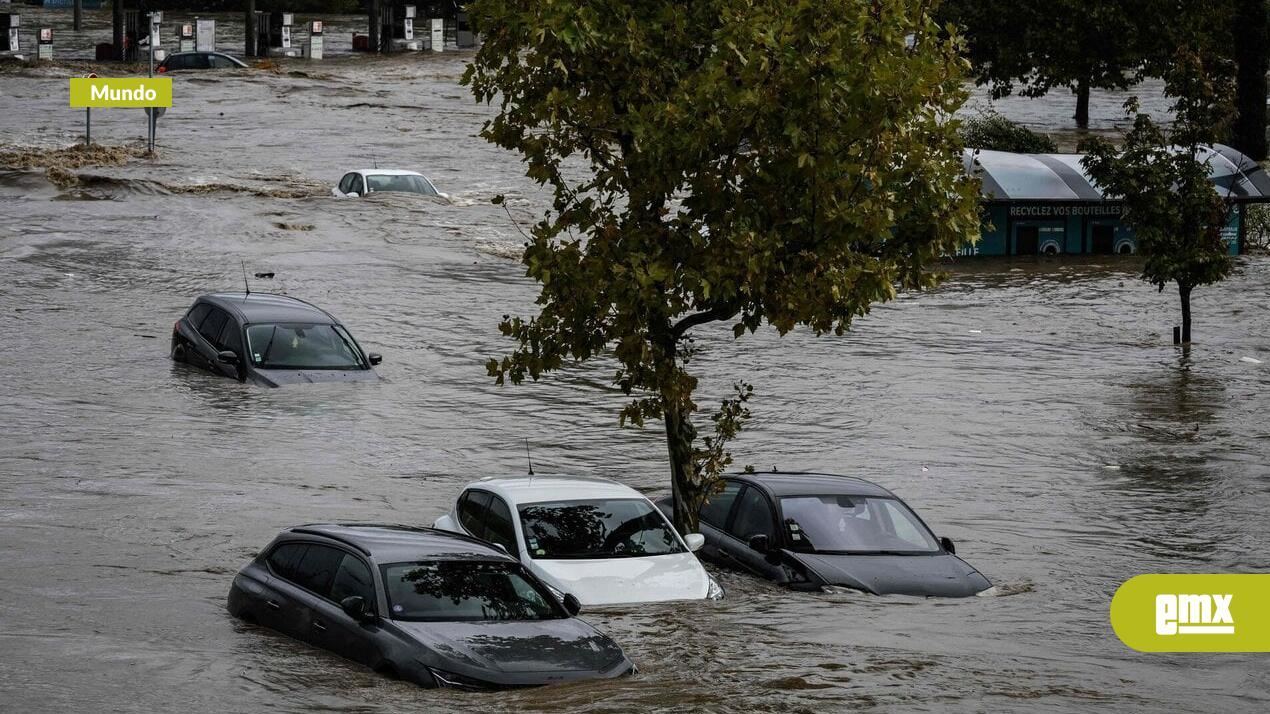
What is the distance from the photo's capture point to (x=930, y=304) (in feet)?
117

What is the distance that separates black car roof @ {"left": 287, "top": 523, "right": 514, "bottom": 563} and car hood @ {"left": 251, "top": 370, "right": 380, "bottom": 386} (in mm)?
11178

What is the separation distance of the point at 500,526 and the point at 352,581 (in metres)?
2.87

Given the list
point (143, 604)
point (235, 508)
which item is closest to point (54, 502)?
point (235, 508)

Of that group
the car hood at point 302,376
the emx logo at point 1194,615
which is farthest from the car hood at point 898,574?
the car hood at point 302,376

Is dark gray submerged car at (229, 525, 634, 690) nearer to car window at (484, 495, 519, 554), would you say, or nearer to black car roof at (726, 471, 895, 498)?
car window at (484, 495, 519, 554)

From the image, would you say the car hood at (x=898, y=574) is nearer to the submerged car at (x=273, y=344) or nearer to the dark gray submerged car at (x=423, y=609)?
the dark gray submerged car at (x=423, y=609)

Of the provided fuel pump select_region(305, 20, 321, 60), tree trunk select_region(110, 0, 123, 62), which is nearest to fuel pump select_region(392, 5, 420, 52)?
fuel pump select_region(305, 20, 321, 60)

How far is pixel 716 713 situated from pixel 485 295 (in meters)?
24.5

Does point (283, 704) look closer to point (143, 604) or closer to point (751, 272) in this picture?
point (143, 604)

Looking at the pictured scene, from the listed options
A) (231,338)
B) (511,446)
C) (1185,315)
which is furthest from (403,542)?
(1185,315)

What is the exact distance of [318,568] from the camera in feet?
38.2

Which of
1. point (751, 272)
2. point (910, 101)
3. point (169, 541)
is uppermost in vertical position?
point (910, 101)

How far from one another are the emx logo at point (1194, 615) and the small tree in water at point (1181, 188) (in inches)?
678

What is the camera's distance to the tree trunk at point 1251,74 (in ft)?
157
